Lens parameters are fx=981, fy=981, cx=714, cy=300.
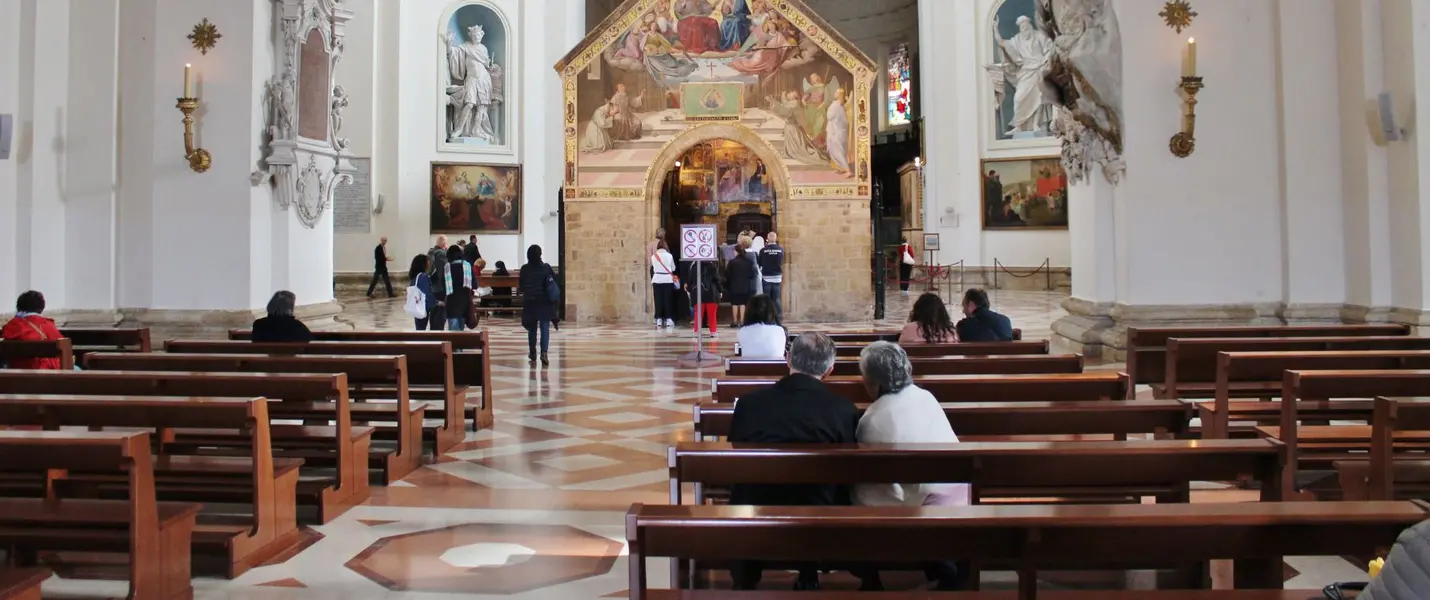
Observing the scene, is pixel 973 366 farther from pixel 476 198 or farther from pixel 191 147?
pixel 476 198

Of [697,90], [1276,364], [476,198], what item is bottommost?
[1276,364]

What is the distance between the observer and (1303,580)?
386cm

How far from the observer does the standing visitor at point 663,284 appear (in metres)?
16.7

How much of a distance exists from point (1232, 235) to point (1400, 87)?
1859mm

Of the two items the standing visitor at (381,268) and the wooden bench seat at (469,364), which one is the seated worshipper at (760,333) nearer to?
the wooden bench seat at (469,364)

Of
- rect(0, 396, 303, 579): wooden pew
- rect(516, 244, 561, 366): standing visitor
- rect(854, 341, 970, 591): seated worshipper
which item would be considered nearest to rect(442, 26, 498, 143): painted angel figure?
rect(516, 244, 561, 366): standing visitor

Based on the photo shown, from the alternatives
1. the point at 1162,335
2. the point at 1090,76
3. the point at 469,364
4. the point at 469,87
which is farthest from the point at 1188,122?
the point at 469,87

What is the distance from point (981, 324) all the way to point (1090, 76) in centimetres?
383

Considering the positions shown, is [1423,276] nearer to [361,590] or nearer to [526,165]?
[361,590]

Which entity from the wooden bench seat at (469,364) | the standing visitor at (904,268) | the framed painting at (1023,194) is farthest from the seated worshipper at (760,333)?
the framed painting at (1023,194)

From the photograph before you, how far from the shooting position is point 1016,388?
200 inches

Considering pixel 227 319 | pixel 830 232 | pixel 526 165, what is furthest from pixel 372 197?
pixel 227 319

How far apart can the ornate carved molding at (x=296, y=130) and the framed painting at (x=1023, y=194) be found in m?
19.5

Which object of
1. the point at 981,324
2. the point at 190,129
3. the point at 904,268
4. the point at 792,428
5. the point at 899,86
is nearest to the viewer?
the point at 792,428
